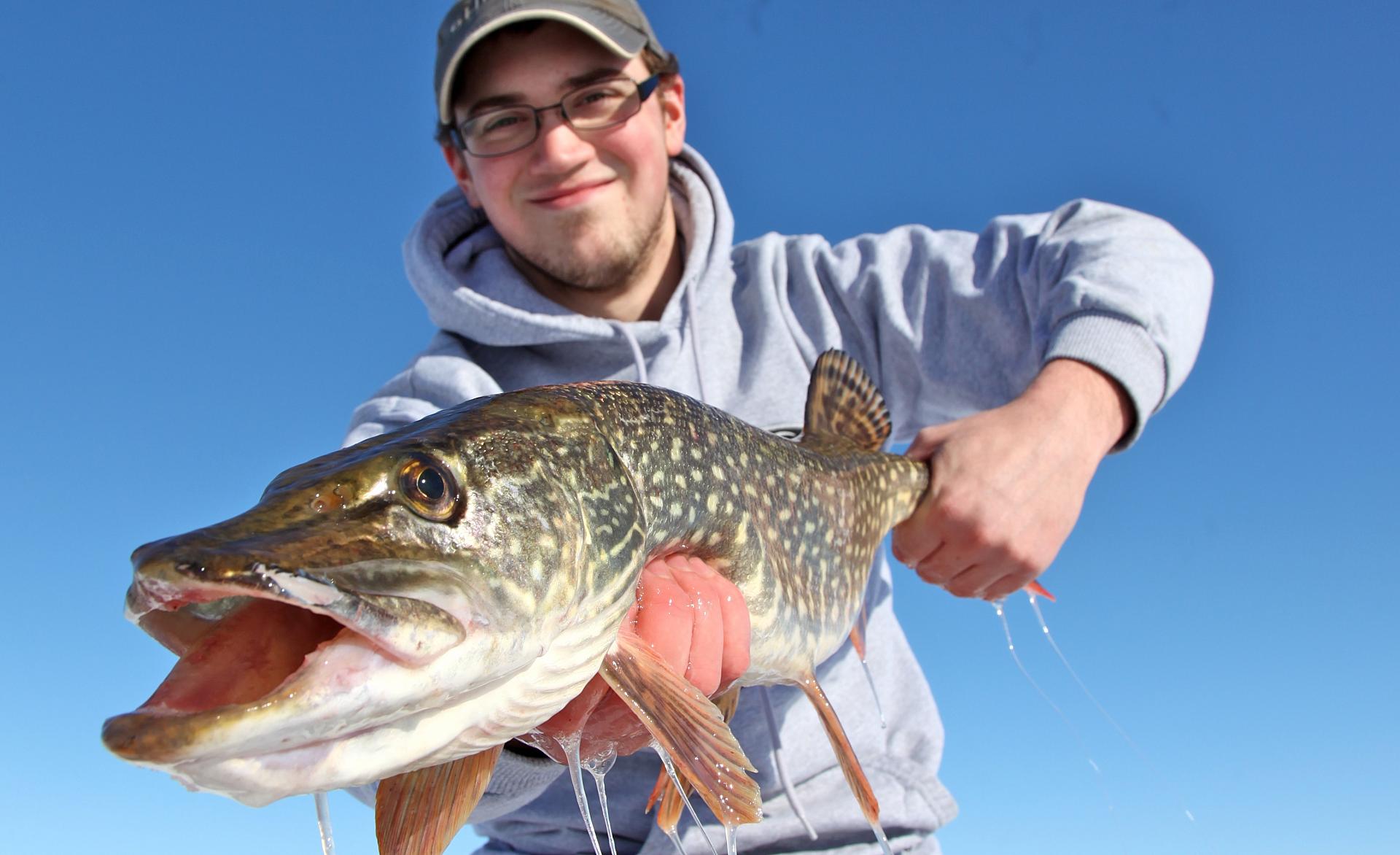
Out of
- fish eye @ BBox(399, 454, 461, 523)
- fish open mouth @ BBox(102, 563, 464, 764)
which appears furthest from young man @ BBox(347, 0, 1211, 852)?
fish open mouth @ BBox(102, 563, 464, 764)

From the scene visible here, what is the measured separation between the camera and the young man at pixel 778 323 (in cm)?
294

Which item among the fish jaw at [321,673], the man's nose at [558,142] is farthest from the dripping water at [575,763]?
the man's nose at [558,142]

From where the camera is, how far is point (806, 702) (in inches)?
134

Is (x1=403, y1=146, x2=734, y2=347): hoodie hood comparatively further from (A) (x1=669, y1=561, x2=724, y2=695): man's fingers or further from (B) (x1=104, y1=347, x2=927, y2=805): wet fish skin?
(A) (x1=669, y1=561, x2=724, y2=695): man's fingers

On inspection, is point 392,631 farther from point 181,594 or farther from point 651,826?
point 651,826

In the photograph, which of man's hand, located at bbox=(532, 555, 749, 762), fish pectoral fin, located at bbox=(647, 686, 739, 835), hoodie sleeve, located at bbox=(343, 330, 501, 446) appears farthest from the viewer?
hoodie sleeve, located at bbox=(343, 330, 501, 446)

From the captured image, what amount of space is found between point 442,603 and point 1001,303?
292 cm

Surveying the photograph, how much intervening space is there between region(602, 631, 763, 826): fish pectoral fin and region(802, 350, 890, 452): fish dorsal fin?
144cm

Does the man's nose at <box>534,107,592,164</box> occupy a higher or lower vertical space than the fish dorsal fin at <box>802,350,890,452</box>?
higher

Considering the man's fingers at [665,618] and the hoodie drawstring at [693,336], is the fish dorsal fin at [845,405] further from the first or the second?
the man's fingers at [665,618]

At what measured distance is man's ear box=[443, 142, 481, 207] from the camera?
4.54 metres

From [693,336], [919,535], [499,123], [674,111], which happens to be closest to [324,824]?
[919,535]

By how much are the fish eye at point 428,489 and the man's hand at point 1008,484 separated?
1755 millimetres

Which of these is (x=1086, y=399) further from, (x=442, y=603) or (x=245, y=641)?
(x=245, y=641)
